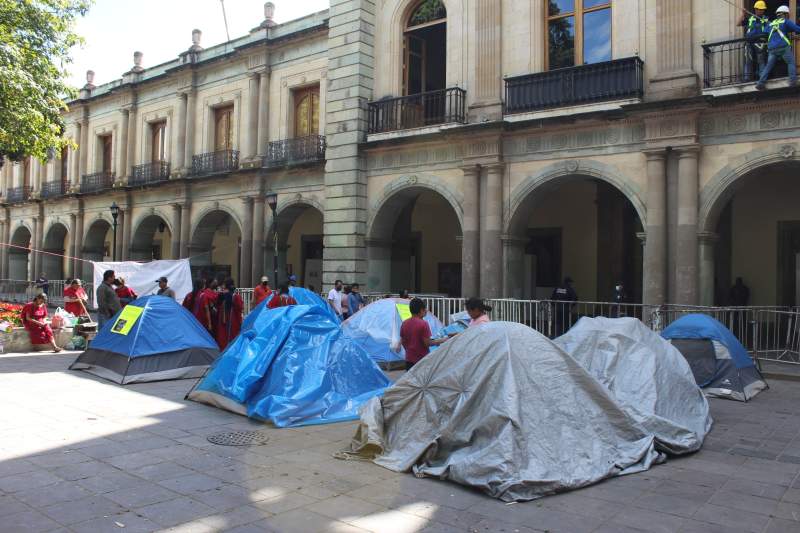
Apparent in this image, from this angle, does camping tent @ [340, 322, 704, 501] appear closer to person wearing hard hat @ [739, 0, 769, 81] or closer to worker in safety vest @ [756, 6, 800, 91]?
worker in safety vest @ [756, 6, 800, 91]

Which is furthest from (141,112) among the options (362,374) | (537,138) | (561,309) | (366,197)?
(362,374)

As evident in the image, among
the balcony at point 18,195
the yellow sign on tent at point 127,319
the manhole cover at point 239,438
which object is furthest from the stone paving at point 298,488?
the balcony at point 18,195

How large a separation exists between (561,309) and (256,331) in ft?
25.7

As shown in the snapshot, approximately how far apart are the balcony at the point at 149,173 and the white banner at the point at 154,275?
8.53 meters

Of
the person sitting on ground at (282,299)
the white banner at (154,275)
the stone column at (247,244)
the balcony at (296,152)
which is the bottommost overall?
the person sitting on ground at (282,299)

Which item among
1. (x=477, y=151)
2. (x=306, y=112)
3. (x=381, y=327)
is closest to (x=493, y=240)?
(x=477, y=151)

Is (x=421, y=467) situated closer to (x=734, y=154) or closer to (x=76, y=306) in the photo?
(x=734, y=154)

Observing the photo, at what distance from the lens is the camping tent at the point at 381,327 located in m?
13.1

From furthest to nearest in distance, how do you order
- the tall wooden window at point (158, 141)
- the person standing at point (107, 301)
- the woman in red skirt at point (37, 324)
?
the tall wooden window at point (158, 141)
the woman in red skirt at point (37, 324)
the person standing at point (107, 301)

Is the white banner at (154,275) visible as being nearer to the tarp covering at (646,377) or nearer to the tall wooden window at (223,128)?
the tall wooden window at (223,128)

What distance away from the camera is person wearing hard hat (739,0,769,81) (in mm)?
12352

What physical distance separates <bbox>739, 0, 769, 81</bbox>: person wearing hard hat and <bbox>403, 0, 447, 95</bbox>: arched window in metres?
7.76

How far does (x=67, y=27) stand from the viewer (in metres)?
17.0

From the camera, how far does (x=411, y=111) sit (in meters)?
18.0
